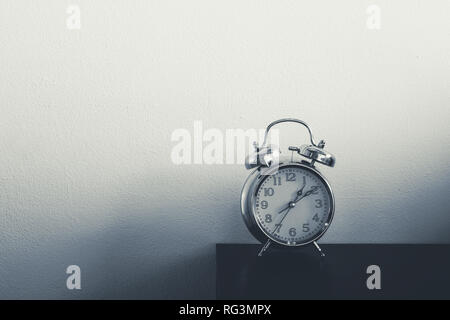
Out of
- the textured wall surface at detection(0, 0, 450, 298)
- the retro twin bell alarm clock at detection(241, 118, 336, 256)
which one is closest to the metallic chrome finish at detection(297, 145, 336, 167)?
the retro twin bell alarm clock at detection(241, 118, 336, 256)

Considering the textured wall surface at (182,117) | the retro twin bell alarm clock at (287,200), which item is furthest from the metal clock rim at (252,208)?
the textured wall surface at (182,117)

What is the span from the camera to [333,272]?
4.33ft

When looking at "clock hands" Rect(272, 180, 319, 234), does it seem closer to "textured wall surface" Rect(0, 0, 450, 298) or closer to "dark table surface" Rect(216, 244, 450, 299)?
"dark table surface" Rect(216, 244, 450, 299)

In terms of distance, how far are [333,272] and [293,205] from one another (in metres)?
0.19

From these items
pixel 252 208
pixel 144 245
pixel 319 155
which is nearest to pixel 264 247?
pixel 252 208

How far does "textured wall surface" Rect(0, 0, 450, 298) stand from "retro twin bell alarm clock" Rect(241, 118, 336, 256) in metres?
0.22

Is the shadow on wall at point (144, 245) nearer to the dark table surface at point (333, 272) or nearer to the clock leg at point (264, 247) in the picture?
the dark table surface at point (333, 272)

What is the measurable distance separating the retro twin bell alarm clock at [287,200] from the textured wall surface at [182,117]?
0.22m

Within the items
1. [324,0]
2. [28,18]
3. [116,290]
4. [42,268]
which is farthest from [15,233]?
[324,0]

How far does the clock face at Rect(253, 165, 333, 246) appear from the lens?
Result: 139 centimetres

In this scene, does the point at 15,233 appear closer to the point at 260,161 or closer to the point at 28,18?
the point at 28,18

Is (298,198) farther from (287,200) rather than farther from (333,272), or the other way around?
(333,272)

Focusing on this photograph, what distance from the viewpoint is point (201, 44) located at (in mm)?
1582

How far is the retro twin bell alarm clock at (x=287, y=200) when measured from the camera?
1.39 metres
